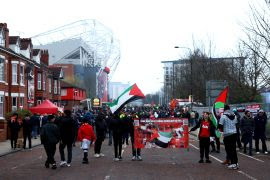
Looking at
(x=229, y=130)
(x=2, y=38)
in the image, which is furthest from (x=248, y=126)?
(x=2, y=38)

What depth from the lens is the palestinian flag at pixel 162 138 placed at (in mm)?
18422

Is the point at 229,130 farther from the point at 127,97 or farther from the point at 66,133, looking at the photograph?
the point at 66,133

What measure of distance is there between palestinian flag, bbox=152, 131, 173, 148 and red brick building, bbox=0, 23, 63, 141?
50.0 feet

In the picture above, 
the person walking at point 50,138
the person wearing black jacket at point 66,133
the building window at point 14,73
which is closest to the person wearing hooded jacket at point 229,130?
the person wearing black jacket at point 66,133

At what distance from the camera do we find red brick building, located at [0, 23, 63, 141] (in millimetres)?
38375

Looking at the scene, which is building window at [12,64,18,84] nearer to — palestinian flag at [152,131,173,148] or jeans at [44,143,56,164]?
palestinian flag at [152,131,173,148]

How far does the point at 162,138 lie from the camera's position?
18.5m

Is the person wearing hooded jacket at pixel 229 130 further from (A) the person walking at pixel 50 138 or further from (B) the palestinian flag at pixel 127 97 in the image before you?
(A) the person walking at pixel 50 138

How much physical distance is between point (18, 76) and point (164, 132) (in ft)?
84.9

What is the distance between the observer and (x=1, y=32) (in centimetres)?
3841

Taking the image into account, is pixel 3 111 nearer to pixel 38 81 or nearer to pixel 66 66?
pixel 38 81

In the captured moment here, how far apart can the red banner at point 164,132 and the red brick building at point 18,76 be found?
15027mm

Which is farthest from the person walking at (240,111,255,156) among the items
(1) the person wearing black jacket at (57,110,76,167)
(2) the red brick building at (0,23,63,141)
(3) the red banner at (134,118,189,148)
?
(2) the red brick building at (0,23,63,141)

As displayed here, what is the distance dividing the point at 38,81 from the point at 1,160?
105ft
